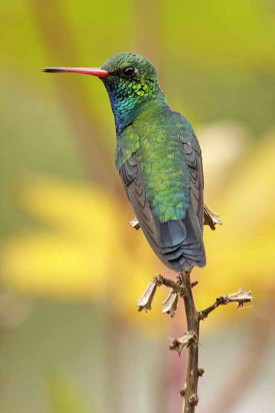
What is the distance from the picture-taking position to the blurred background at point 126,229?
1.37 metres

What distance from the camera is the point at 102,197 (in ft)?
5.01

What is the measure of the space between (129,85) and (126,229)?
247 mm

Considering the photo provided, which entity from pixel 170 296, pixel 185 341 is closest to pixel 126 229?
pixel 170 296

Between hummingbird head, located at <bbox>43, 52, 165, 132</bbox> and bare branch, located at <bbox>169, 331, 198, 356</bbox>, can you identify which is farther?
hummingbird head, located at <bbox>43, 52, 165, 132</bbox>

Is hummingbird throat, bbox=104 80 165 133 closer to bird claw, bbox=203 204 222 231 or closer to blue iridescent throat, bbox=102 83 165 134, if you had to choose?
blue iridescent throat, bbox=102 83 165 134

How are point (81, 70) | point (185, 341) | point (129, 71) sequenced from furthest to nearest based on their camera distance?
1. point (129, 71)
2. point (81, 70)
3. point (185, 341)

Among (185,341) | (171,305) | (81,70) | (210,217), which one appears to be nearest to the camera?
(185,341)

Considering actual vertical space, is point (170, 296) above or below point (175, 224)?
below

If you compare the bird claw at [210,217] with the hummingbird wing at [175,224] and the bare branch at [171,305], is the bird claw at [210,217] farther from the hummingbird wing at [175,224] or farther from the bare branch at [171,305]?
the bare branch at [171,305]

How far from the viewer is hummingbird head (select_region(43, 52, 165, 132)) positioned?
1.41 meters

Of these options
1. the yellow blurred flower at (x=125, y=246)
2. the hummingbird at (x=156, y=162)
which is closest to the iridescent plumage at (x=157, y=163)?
the hummingbird at (x=156, y=162)

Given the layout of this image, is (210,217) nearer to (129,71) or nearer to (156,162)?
(156,162)

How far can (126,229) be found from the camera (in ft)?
4.82

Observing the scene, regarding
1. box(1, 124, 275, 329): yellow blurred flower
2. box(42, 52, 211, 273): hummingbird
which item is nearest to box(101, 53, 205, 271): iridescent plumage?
box(42, 52, 211, 273): hummingbird
